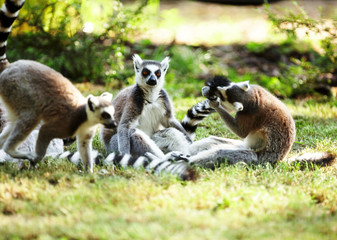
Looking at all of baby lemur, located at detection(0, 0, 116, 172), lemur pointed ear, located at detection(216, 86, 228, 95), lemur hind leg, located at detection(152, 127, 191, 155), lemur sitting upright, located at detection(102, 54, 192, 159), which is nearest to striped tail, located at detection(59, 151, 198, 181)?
lemur sitting upright, located at detection(102, 54, 192, 159)

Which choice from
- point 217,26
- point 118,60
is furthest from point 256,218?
point 217,26

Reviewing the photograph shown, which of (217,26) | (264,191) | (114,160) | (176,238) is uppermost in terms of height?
(176,238)

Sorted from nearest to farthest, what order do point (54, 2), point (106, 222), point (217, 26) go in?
point (106, 222) → point (54, 2) → point (217, 26)

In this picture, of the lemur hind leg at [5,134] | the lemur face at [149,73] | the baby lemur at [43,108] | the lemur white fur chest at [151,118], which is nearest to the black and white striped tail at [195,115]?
the lemur white fur chest at [151,118]

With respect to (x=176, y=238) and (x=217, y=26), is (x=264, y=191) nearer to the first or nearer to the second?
(x=176, y=238)

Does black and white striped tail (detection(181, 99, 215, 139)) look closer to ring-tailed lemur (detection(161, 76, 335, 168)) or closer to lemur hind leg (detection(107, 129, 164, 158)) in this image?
ring-tailed lemur (detection(161, 76, 335, 168))

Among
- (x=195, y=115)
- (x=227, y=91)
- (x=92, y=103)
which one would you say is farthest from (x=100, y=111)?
(x=195, y=115)

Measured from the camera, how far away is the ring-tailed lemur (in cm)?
482

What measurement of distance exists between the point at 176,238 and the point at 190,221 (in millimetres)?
310

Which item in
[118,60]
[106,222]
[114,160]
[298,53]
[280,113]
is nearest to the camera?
[106,222]

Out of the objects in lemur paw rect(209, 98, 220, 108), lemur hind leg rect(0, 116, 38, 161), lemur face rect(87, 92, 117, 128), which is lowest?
lemur paw rect(209, 98, 220, 108)

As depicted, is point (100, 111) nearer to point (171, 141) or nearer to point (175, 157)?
point (175, 157)

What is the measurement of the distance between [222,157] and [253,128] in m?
0.57

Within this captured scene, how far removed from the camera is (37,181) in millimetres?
3850
